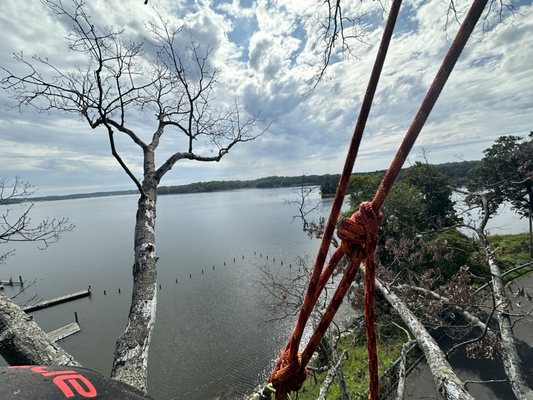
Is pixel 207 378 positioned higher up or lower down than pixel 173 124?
lower down

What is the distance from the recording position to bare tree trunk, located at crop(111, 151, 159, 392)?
221cm

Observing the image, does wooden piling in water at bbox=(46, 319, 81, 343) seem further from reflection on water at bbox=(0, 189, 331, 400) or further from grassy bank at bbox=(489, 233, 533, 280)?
grassy bank at bbox=(489, 233, 533, 280)

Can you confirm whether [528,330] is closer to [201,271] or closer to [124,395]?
[124,395]

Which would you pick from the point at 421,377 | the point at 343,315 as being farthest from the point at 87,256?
the point at 421,377

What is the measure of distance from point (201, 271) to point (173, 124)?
25.4m

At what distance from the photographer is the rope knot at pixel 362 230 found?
3.45ft

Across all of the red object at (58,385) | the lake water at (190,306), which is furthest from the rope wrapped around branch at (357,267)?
the lake water at (190,306)

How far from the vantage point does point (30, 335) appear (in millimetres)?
2111

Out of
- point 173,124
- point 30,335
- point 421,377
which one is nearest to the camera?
point 30,335

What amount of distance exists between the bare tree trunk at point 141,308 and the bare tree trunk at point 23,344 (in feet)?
1.24

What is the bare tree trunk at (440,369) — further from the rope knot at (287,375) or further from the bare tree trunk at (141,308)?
the bare tree trunk at (141,308)

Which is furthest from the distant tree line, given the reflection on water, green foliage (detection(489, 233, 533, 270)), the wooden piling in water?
the wooden piling in water

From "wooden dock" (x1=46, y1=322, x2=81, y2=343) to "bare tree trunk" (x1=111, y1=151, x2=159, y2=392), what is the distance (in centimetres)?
1981

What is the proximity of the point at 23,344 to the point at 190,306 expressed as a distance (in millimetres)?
20767
